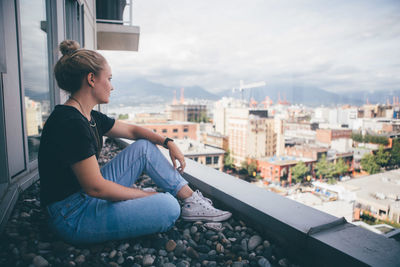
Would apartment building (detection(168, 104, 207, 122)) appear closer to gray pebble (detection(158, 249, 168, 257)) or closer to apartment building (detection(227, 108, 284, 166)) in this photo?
apartment building (detection(227, 108, 284, 166))

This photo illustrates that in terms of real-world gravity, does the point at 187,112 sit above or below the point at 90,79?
above

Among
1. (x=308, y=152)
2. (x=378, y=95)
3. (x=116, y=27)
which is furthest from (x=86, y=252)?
(x=378, y=95)

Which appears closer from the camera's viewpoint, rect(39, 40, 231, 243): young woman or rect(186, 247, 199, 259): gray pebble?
rect(39, 40, 231, 243): young woman

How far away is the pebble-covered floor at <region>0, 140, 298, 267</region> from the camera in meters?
0.87

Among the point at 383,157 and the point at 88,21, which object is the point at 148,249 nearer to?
the point at 88,21

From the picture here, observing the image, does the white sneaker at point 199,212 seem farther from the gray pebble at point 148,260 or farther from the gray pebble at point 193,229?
the gray pebble at point 148,260

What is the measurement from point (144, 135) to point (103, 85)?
0.41 m

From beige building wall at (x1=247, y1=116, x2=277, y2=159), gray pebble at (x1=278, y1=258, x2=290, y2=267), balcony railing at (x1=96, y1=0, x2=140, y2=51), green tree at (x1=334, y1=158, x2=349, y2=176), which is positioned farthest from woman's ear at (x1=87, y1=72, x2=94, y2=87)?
beige building wall at (x1=247, y1=116, x2=277, y2=159)

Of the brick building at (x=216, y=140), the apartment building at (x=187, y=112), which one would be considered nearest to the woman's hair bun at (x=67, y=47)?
the brick building at (x=216, y=140)

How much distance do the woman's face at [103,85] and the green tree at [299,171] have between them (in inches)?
954

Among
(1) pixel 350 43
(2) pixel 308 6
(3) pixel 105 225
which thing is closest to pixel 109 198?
(3) pixel 105 225

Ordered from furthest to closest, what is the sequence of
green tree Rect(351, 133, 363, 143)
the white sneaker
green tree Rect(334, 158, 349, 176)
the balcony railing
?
green tree Rect(351, 133, 363, 143) < green tree Rect(334, 158, 349, 176) < the balcony railing < the white sneaker

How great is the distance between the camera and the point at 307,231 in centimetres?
88

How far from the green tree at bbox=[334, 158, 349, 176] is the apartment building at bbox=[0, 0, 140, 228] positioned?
1074 inches
